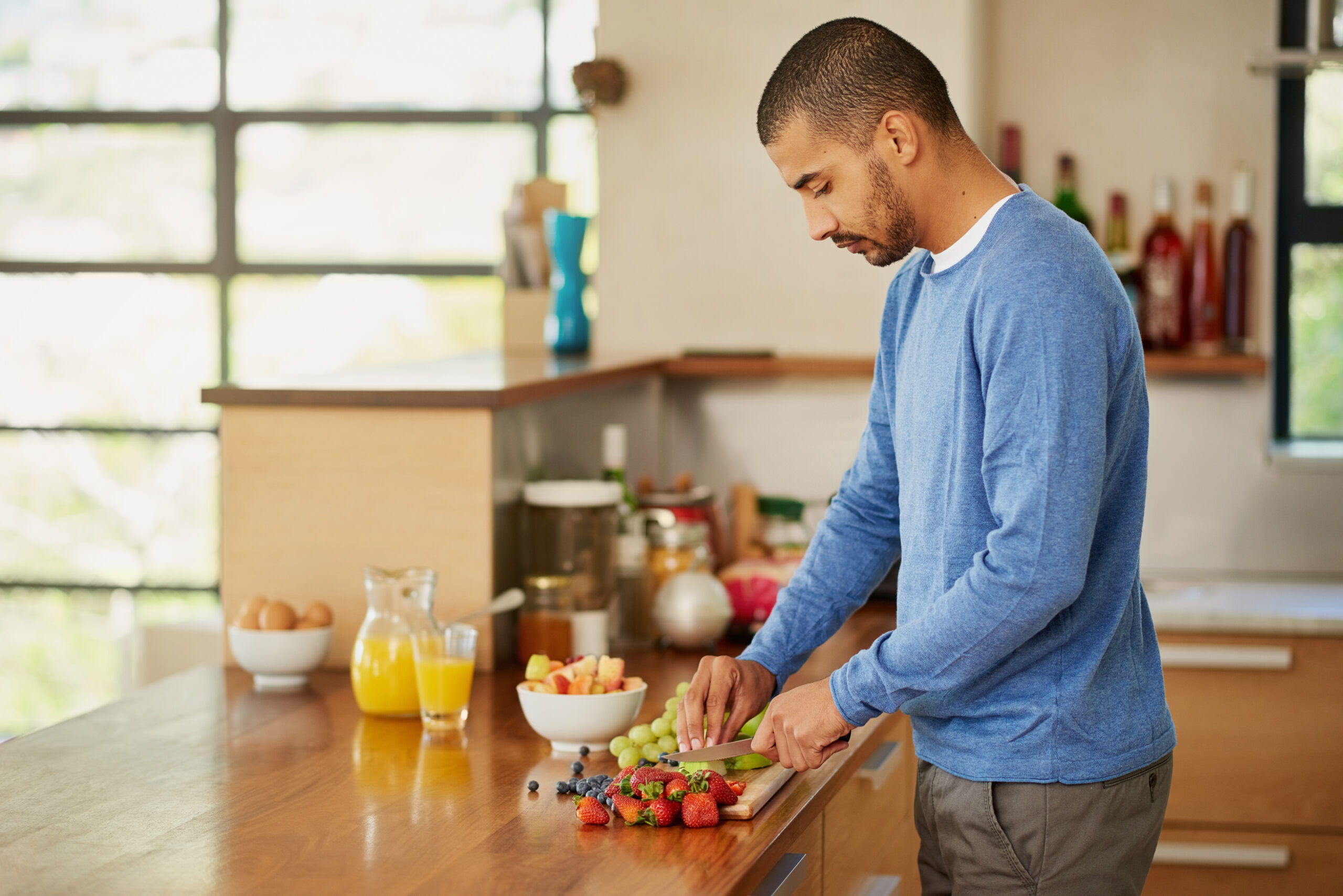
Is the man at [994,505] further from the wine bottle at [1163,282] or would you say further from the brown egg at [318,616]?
the wine bottle at [1163,282]

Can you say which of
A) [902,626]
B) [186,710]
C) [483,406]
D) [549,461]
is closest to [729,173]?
[549,461]

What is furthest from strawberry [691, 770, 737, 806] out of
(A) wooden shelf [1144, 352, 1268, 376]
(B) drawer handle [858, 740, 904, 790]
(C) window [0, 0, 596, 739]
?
(C) window [0, 0, 596, 739]

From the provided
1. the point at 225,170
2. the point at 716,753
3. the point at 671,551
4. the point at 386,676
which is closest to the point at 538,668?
the point at 386,676

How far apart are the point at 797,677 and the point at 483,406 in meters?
0.57

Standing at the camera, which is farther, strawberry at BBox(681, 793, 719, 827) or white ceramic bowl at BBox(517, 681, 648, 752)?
white ceramic bowl at BBox(517, 681, 648, 752)

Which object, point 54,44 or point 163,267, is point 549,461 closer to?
point 163,267

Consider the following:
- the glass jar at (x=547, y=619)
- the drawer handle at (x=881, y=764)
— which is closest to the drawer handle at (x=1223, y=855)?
the drawer handle at (x=881, y=764)

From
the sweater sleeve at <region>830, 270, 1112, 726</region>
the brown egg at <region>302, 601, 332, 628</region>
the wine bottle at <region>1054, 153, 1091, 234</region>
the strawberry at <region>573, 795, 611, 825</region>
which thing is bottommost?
the strawberry at <region>573, 795, 611, 825</region>

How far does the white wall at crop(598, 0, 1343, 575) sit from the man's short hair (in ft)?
5.66

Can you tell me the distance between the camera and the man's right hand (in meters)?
1.45

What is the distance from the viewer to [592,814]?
4.38 ft

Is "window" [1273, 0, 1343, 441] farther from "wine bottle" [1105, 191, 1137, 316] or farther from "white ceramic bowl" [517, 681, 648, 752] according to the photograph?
"white ceramic bowl" [517, 681, 648, 752]

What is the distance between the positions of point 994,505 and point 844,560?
1.36 ft

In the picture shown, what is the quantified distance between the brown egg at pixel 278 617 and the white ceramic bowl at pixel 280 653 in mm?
10
